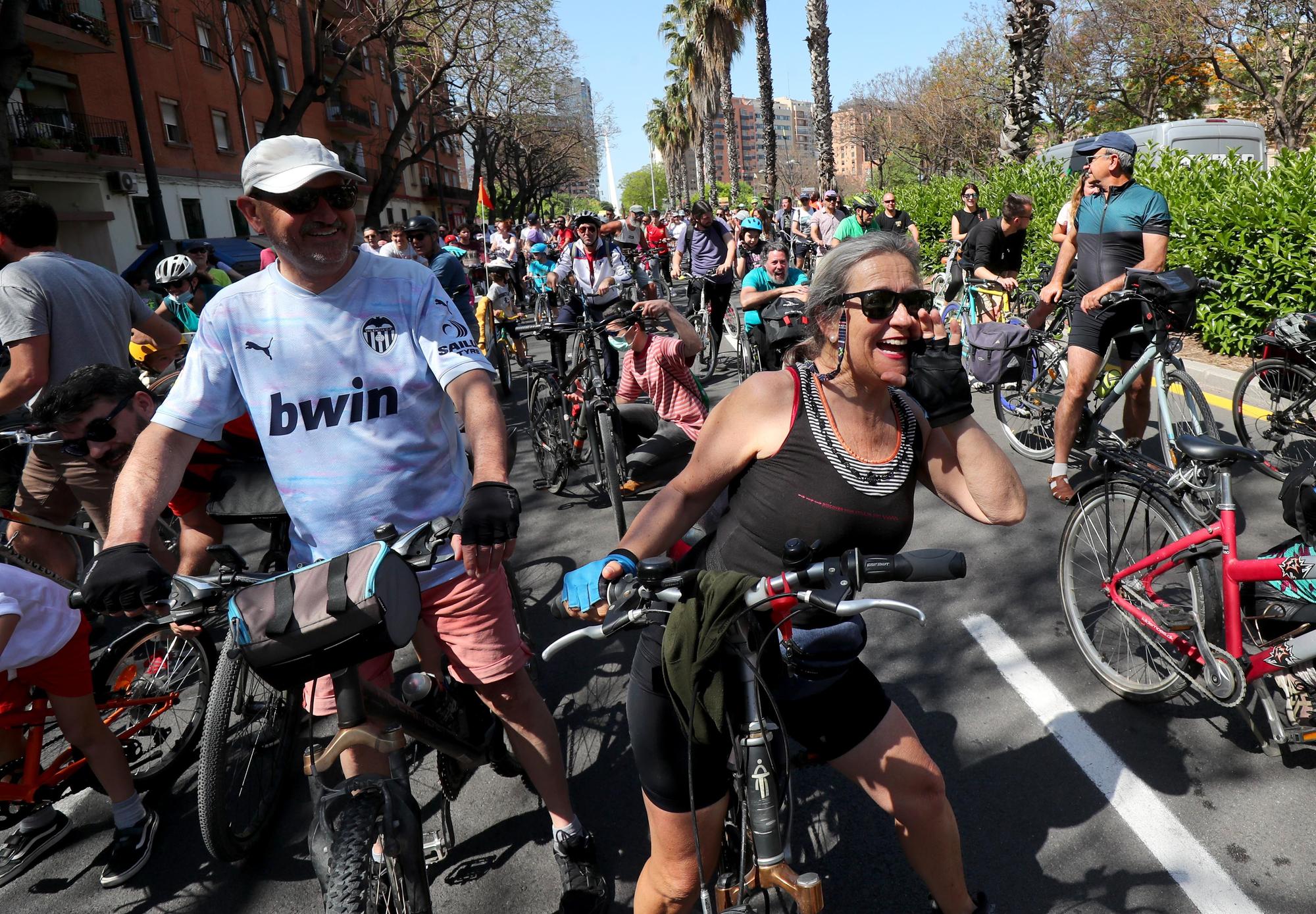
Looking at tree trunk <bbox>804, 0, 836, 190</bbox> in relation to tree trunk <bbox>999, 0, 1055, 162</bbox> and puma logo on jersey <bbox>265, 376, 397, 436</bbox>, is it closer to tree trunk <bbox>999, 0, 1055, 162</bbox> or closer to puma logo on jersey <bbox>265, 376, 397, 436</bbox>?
tree trunk <bbox>999, 0, 1055, 162</bbox>

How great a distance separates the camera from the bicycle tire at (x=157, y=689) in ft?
11.1

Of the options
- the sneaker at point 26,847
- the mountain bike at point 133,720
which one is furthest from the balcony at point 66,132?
the sneaker at point 26,847

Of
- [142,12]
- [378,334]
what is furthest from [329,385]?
[142,12]

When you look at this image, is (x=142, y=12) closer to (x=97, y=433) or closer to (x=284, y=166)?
(x=97, y=433)

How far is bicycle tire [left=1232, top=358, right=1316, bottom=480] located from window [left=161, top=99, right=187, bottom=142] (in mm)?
31154

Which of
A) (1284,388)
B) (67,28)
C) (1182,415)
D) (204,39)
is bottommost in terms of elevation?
(1284,388)

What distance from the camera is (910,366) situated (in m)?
2.21

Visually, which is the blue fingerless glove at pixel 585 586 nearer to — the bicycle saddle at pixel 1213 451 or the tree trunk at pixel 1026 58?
the bicycle saddle at pixel 1213 451

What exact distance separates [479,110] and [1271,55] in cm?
2480

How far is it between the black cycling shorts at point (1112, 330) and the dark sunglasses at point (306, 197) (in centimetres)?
434

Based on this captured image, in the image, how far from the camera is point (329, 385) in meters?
2.29

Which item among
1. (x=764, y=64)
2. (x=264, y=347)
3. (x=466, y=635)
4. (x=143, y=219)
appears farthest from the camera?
(x=143, y=219)

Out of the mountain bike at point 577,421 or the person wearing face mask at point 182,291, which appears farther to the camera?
the person wearing face mask at point 182,291

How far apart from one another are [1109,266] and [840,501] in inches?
165
